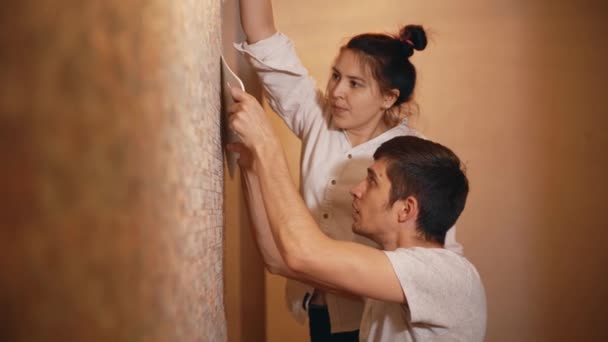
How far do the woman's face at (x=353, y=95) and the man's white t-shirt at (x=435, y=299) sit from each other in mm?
379

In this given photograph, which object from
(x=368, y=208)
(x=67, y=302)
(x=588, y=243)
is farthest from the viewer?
(x=588, y=243)

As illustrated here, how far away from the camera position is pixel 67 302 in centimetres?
18

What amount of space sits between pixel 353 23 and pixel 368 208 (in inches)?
45.4

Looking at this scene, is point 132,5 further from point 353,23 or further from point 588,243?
point 588,243

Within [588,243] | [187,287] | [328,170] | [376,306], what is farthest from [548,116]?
[187,287]

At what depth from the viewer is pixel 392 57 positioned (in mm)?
1116

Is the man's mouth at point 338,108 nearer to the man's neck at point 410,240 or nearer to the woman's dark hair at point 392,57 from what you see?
the woman's dark hair at point 392,57

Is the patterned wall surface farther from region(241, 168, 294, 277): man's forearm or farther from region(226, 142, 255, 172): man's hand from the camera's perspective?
region(241, 168, 294, 277): man's forearm

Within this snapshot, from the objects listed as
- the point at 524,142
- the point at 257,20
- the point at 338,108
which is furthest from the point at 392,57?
the point at 524,142

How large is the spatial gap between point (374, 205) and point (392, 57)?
0.42m

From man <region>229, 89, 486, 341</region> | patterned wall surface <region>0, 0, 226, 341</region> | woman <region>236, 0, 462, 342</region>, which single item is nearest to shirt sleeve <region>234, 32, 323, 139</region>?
woman <region>236, 0, 462, 342</region>

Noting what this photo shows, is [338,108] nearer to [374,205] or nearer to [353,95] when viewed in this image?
[353,95]

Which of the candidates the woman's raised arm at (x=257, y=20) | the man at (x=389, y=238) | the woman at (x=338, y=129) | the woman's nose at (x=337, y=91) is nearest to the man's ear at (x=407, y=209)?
the man at (x=389, y=238)

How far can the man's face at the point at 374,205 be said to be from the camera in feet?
2.81
